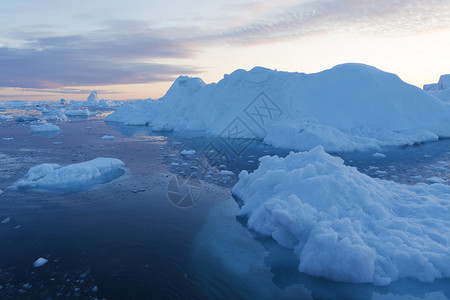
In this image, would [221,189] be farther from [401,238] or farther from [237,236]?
[401,238]

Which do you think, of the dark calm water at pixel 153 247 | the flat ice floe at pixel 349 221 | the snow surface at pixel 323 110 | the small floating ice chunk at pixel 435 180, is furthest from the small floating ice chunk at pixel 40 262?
the snow surface at pixel 323 110

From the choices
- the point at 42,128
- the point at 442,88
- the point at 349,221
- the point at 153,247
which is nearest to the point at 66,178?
the point at 153,247

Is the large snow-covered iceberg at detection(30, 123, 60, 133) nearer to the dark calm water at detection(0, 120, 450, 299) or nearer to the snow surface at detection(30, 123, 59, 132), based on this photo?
the snow surface at detection(30, 123, 59, 132)

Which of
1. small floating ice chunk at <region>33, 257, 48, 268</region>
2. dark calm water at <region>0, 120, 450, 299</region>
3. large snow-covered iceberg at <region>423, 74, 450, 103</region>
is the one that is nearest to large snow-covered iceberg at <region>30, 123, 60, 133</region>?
dark calm water at <region>0, 120, 450, 299</region>

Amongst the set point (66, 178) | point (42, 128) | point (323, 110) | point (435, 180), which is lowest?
point (42, 128)

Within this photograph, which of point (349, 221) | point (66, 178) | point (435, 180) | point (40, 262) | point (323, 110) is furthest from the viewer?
point (323, 110)

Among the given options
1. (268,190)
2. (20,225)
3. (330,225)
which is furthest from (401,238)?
(20,225)

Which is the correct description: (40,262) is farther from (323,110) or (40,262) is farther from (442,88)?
(442,88)

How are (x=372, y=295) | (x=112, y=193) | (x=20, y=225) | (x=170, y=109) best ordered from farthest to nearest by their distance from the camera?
(x=170, y=109)
(x=112, y=193)
(x=20, y=225)
(x=372, y=295)
